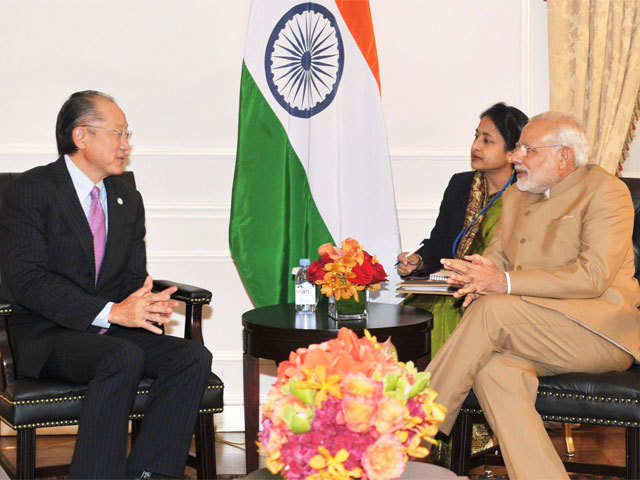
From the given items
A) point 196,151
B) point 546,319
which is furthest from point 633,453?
point 196,151

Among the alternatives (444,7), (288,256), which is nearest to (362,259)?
(288,256)

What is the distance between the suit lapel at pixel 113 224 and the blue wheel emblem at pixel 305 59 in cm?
107

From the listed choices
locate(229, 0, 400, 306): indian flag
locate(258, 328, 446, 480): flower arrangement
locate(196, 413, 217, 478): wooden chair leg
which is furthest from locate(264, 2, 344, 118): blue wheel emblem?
locate(258, 328, 446, 480): flower arrangement

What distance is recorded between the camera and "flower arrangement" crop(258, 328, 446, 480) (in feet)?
5.22

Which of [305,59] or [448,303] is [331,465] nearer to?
[448,303]

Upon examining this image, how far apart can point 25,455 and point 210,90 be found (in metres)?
2.14

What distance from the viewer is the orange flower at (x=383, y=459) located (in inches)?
62.4

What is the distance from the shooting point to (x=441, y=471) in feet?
6.65

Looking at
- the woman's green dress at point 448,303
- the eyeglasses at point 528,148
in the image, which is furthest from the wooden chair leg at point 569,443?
the eyeglasses at point 528,148

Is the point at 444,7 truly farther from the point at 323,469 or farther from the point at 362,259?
the point at 323,469

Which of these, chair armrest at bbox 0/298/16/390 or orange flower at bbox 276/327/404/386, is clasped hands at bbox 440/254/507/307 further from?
chair armrest at bbox 0/298/16/390

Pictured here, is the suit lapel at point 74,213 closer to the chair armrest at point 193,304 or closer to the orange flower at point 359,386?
the chair armrest at point 193,304

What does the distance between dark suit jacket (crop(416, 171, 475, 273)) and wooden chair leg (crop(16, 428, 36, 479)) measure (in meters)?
1.89

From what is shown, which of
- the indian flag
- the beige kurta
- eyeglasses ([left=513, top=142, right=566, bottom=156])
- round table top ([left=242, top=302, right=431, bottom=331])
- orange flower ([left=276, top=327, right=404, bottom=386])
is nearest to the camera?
orange flower ([left=276, top=327, right=404, bottom=386])
